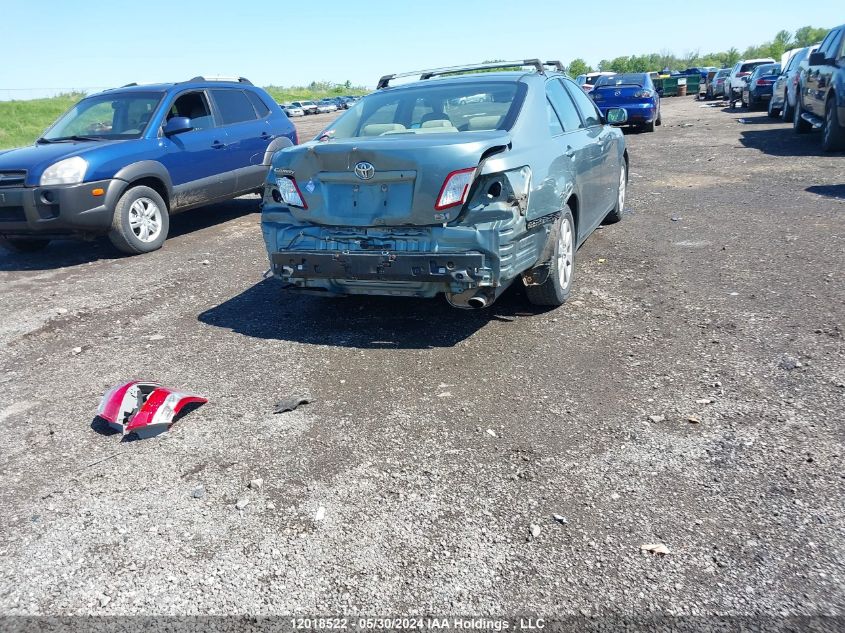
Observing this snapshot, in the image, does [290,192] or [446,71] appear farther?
[446,71]

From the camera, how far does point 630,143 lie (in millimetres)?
16406

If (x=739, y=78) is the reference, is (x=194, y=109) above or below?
above

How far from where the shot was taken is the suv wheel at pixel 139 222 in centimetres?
761

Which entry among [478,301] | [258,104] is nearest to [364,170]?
[478,301]

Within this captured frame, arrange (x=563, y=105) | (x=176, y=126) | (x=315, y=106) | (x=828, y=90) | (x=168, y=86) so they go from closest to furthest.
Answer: (x=563, y=105)
(x=176, y=126)
(x=168, y=86)
(x=828, y=90)
(x=315, y=106)

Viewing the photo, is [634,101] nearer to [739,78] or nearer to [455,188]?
[739,78]

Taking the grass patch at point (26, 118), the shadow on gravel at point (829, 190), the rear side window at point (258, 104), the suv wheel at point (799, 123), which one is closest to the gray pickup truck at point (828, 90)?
the suv wheel at point (799, 123)

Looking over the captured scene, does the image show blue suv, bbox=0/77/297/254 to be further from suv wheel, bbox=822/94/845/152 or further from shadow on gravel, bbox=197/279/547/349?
suv wheel, bbox=822/94/845/152

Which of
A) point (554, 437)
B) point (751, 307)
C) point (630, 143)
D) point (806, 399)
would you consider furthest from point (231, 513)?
point (630, 143)

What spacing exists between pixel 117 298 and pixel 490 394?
155 inches

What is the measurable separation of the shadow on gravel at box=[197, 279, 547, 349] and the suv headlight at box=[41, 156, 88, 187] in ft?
8.75

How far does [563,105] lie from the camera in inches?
227

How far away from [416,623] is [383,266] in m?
2.45

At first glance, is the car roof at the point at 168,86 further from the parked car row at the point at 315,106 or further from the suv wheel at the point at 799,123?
the parked car row at the point at 315,106
